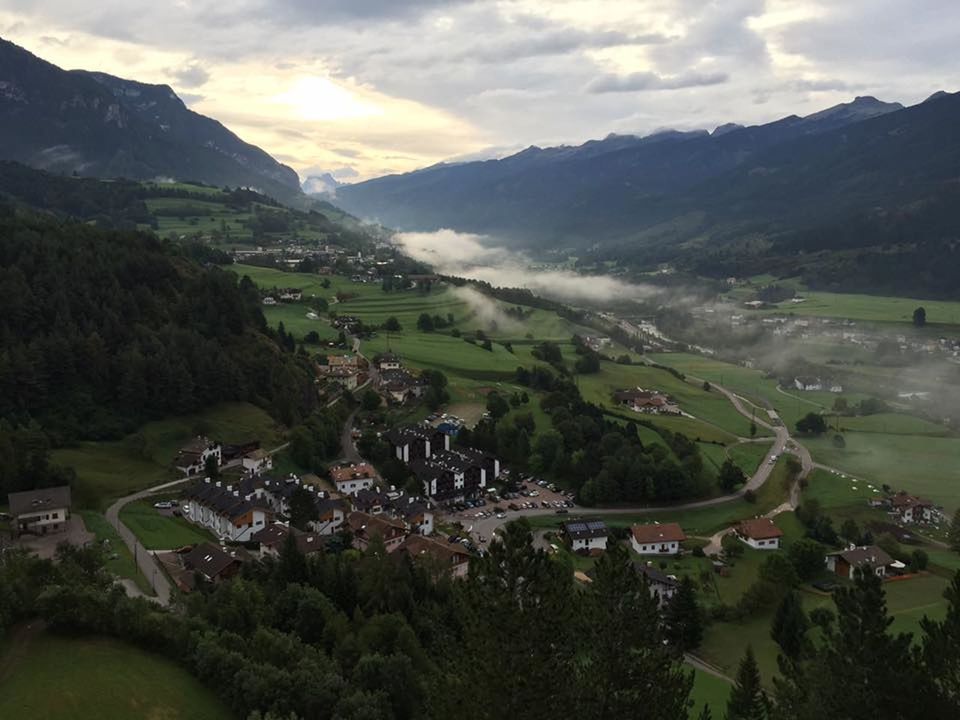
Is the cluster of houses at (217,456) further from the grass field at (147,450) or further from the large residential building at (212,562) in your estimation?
the large residential building at (212,562)

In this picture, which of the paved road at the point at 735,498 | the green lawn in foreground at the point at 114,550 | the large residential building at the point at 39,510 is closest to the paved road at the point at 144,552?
the green lawn in foreground at the point at 114,550

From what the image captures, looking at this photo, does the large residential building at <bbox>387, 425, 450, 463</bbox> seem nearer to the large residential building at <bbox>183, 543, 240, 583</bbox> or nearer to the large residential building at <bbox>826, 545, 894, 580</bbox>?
the large residential building at <bbox>183, 543, 240, 583</bbox>

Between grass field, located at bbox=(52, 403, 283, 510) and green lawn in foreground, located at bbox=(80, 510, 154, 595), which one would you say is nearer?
green lawn in foreground, located at bbox=(80, 510, 154, 595)

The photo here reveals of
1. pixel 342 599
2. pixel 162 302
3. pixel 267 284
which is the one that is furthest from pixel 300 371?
pixel 267 284

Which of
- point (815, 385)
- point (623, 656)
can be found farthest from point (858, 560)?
point (815, 385)

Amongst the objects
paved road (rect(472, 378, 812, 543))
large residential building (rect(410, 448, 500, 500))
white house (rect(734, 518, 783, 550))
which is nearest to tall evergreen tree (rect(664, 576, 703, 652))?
paved road (rect(472, 378, 812, 543))

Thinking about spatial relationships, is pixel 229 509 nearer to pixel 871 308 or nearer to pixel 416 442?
pixel 416 442
